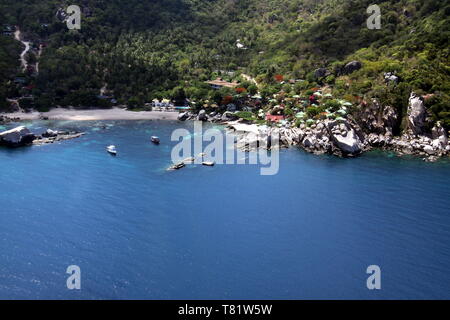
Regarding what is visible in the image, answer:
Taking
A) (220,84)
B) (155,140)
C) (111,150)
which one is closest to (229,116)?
(220,84)

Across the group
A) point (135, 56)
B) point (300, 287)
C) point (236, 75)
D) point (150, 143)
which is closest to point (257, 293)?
point (300, 287)

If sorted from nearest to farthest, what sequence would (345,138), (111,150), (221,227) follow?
1. (221,227)
2. (111,150)
3. (345,138)

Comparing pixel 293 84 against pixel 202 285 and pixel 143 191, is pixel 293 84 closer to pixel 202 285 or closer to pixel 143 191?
pixel 143 191

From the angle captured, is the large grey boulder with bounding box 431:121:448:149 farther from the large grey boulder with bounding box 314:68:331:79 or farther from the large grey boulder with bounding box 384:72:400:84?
the large grey boulder with bounding box 314:68:331:79

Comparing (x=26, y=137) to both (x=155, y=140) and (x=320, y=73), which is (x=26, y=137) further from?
(x=320, y=73)

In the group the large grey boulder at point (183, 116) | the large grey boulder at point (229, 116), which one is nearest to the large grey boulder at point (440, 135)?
the large grey boulder at point (229, 116)

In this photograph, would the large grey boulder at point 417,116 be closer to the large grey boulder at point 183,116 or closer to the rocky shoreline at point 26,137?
the large grey boulder at point 183,116
